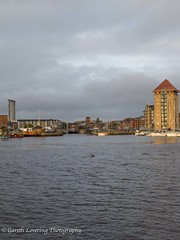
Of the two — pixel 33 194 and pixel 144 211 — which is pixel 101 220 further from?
pixel 33 194

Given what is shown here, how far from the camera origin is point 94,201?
83.8ft

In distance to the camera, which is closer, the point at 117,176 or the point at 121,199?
the point at 121,199

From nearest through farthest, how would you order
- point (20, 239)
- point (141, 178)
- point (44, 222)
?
point (20, 239), point (44, 222), point (141, 178)

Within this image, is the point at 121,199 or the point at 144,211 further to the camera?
the point at 121,199

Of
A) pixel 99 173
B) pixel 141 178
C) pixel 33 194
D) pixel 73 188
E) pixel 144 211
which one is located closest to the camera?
pixel 144 211

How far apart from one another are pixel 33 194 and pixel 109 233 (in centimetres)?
1143

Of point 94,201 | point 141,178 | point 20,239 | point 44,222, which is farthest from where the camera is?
point 141,178

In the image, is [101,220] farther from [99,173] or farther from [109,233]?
[99,173]

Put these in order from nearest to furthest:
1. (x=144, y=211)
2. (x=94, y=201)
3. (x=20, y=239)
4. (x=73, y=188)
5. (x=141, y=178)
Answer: (x=20, y=239), (x=144, y=211), (x=94, y=201), (x=73, y=188), (x=141, y=178)

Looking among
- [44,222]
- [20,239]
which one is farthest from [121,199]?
[20,239]

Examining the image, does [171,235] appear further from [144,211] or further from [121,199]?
[121,199]

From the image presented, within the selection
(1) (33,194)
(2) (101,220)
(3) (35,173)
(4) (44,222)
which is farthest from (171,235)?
(3) (35,173)

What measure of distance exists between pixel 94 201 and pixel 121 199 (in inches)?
80.4

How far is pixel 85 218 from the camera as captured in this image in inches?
831
